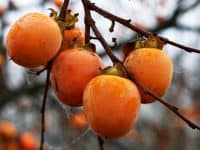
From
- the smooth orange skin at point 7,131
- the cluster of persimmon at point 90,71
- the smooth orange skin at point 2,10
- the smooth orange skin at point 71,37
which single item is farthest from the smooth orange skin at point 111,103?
the smooth orange skin at point 7,131

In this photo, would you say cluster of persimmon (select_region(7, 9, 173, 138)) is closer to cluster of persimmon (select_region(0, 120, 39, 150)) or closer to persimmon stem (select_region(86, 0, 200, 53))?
persimmon stem (select_region(86, 0, 200, 53))

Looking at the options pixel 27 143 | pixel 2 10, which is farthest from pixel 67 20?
pixel 27 143

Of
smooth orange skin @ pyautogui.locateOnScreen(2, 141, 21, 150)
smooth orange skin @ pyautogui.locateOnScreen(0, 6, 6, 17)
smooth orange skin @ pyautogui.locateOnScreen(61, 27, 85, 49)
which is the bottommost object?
smooth orange skin @ pyautogui.locateOnScreen(2, 141, 21, 150)

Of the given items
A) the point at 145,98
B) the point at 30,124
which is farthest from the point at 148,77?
the point at 30,124

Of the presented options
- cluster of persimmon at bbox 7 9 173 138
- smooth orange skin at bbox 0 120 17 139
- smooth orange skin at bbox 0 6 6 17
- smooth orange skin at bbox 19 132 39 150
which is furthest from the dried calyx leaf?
smooth orange skin at bbox 0 120 17 139

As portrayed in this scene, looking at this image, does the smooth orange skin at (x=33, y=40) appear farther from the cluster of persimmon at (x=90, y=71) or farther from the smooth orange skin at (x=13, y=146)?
the smooth orange skin at (x=13, y=146)

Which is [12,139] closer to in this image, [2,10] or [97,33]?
[2,10]
